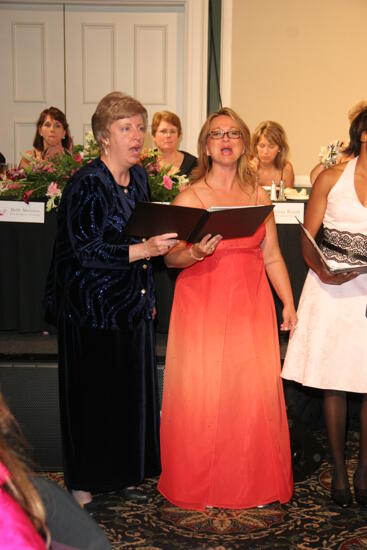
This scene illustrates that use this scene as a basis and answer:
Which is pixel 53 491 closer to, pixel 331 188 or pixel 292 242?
pixel 331 188

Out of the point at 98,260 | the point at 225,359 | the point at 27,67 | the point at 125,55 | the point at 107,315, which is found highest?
the point at 125,55

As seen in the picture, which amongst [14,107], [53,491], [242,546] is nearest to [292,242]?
[242,546]

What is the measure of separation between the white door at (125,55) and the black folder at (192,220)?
393 cm

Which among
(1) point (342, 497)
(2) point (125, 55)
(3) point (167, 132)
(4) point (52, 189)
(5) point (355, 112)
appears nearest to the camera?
(1) point (342, 497)


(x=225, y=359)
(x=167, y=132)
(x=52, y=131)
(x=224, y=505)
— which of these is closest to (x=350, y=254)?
(x=225, y=359)

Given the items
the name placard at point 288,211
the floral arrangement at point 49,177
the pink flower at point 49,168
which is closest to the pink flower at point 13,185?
the floral arrangement at point 49,177

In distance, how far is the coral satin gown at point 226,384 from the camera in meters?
3.12

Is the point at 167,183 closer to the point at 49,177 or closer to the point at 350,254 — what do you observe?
the point at 49,177

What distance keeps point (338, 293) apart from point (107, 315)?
0.99 meters

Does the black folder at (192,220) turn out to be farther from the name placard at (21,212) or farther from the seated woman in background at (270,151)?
the seated woman in background at (270,151)

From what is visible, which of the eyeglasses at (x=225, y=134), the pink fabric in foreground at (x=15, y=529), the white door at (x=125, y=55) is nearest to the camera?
the pink fabric in foreground at (x=15, y=529)

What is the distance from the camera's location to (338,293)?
10.3ft

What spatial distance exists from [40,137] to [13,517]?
4.82 meters

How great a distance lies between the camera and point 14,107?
664 cm
